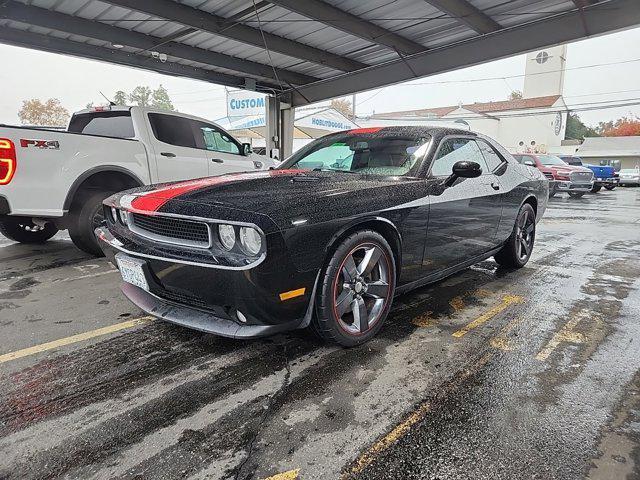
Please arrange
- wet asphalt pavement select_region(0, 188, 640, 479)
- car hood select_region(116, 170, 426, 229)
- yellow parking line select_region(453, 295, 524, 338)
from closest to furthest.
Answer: wet asphalt pavement select_region(0, 188, 640, 479) < car hood select_region(116, 170, 426, 229) < yellow parking line select_region(453, 295, 524, 338)

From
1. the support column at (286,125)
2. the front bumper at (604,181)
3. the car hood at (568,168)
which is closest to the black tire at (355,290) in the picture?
the support column at (286,125)

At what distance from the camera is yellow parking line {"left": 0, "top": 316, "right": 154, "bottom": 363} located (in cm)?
273

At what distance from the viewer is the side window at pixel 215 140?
20.8 ft

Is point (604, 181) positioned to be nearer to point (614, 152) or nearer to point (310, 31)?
point (310, 31)

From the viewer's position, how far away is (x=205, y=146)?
6.35 metres

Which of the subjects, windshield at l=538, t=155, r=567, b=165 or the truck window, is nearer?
the truck window

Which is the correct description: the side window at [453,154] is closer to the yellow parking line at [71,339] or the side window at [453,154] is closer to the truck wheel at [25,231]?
the yellow parking line at [71,339]

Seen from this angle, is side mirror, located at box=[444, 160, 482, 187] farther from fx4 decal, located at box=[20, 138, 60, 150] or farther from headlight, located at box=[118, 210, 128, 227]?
fx4 decal, located at box=[20, 138, 60, 150]

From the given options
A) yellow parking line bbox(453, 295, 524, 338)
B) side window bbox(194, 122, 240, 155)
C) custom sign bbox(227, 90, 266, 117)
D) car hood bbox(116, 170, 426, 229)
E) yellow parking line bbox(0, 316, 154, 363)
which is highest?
custom sign bbox(227, 90, 266, 117)

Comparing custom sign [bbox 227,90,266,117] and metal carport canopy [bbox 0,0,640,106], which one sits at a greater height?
custom sign [bbox 227,90,266,117]

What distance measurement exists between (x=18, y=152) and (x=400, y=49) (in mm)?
7821

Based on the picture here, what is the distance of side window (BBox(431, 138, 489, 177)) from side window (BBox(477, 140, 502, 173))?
0.32 ft

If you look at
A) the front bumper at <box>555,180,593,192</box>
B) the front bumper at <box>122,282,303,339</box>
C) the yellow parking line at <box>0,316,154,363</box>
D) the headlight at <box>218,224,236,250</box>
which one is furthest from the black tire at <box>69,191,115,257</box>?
the front bumper at <box>555,180,593,192</box>

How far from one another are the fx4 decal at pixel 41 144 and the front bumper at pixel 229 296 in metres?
2.52
